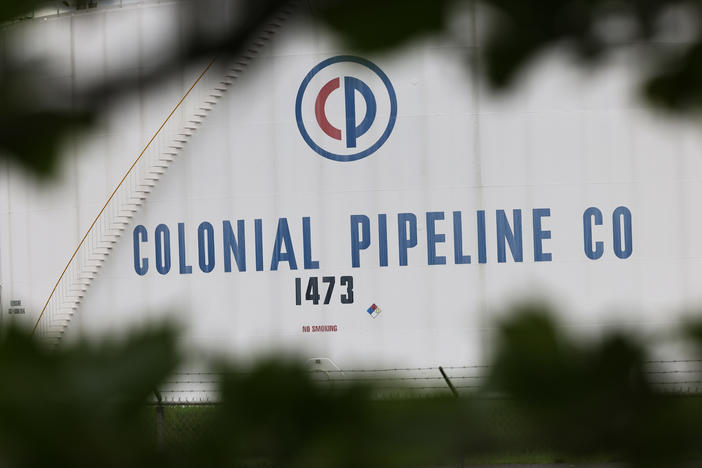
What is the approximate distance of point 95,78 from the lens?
0.71 meters

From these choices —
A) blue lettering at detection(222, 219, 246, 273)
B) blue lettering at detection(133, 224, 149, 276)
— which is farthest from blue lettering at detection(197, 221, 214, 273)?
blue lettering at detection(133, 224, 149, 276)

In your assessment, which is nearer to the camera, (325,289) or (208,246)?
(325,289)

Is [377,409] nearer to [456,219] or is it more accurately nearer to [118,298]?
[456,219]

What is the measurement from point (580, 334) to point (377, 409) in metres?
0.14

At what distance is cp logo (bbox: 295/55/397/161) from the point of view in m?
10.7

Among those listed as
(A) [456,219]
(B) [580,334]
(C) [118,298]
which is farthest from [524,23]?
(C) [118,298]

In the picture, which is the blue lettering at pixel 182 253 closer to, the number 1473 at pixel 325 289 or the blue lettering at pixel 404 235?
the number 1473 at pixel 325 289

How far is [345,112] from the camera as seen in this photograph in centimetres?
1068

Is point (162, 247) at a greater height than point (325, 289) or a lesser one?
greater

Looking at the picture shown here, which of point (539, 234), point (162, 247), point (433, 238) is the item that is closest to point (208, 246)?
point (162, 247)

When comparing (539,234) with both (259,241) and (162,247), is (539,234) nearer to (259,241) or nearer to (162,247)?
(259,241)

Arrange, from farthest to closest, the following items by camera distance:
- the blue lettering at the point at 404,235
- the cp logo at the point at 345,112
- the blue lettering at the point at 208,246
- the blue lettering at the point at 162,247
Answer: the blue lettering at the point at 162,247 → the blue lettering at the point at 208,246 → the cp logo at the point at 345,112 → the blue lettering at the point at 404,235

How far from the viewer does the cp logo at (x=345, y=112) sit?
35.2 ft

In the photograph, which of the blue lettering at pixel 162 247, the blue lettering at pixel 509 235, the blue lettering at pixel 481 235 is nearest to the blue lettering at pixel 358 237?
the blue lettering at pixel 481 235
